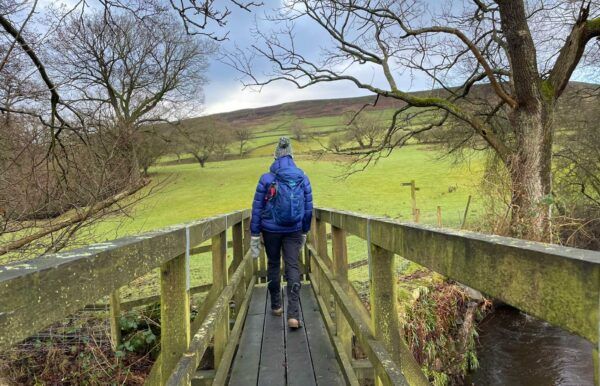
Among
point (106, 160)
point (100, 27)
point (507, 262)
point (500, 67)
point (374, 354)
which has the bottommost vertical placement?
point (374, 354)

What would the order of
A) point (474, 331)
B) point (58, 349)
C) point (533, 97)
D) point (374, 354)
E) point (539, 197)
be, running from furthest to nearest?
point (533, 97) → point (539, 197) → point (474, 331) → point (58, 349) → point (374, 354)

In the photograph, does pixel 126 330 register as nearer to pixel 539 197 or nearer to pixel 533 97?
pixel 539 197

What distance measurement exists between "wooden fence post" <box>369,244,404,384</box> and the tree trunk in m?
8.01

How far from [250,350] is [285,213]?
1.38 metres

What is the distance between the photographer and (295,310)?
474 cm

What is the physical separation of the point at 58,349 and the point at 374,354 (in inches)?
209

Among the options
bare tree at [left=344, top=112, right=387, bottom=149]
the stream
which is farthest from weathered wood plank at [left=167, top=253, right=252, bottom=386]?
bare tree at [left=344, top=112, right=387, bottom=149]

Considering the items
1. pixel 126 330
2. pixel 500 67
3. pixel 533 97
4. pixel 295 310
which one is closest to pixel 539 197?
pixel 533 97

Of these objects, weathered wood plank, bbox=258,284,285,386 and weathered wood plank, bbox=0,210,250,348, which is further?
weathered wood plank, bbox=258,284,285,386

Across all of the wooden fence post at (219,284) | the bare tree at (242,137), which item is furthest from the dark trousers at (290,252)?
the bare tree at (242,137)

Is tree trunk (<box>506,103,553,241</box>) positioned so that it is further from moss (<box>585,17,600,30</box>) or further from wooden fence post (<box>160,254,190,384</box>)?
wooden fence post (<box>160,254,190,384</box>)

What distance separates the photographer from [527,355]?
816 cm

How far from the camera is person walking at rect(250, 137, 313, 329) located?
4.62m

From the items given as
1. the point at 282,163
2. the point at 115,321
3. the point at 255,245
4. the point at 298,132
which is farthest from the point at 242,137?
the point at 282,163
